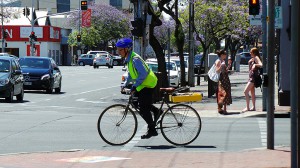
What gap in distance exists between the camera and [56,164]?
39.4ft

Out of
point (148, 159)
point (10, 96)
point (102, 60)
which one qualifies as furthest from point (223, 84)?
point (102, 60)

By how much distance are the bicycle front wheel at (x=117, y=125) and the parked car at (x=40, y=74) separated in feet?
70.5

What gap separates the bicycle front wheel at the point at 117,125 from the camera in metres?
14.5

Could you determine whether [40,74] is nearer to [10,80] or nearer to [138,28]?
[10,80]

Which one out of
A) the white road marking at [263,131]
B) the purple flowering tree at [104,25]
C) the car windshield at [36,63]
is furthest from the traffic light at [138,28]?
the purple flowering tree at [104,25]

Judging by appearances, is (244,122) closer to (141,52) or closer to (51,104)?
(141,52)

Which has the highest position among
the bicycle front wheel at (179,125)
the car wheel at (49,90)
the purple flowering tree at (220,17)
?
the purple flowering tree at (220,17)

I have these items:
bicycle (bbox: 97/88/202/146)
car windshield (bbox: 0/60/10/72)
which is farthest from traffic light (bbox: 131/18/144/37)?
bicycle (bbox: 97/88/202/146)

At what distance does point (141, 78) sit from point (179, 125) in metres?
1.15

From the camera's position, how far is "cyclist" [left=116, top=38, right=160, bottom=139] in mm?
14211

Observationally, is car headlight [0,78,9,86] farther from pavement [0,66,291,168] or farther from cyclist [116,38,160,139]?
pavement [0,66,291,168]

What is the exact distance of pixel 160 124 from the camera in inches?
573

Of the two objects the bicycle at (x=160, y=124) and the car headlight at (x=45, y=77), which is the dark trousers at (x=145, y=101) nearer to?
the bicycle at (x=160, y=124)

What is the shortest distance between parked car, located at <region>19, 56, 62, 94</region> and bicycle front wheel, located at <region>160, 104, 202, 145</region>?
2172cm
